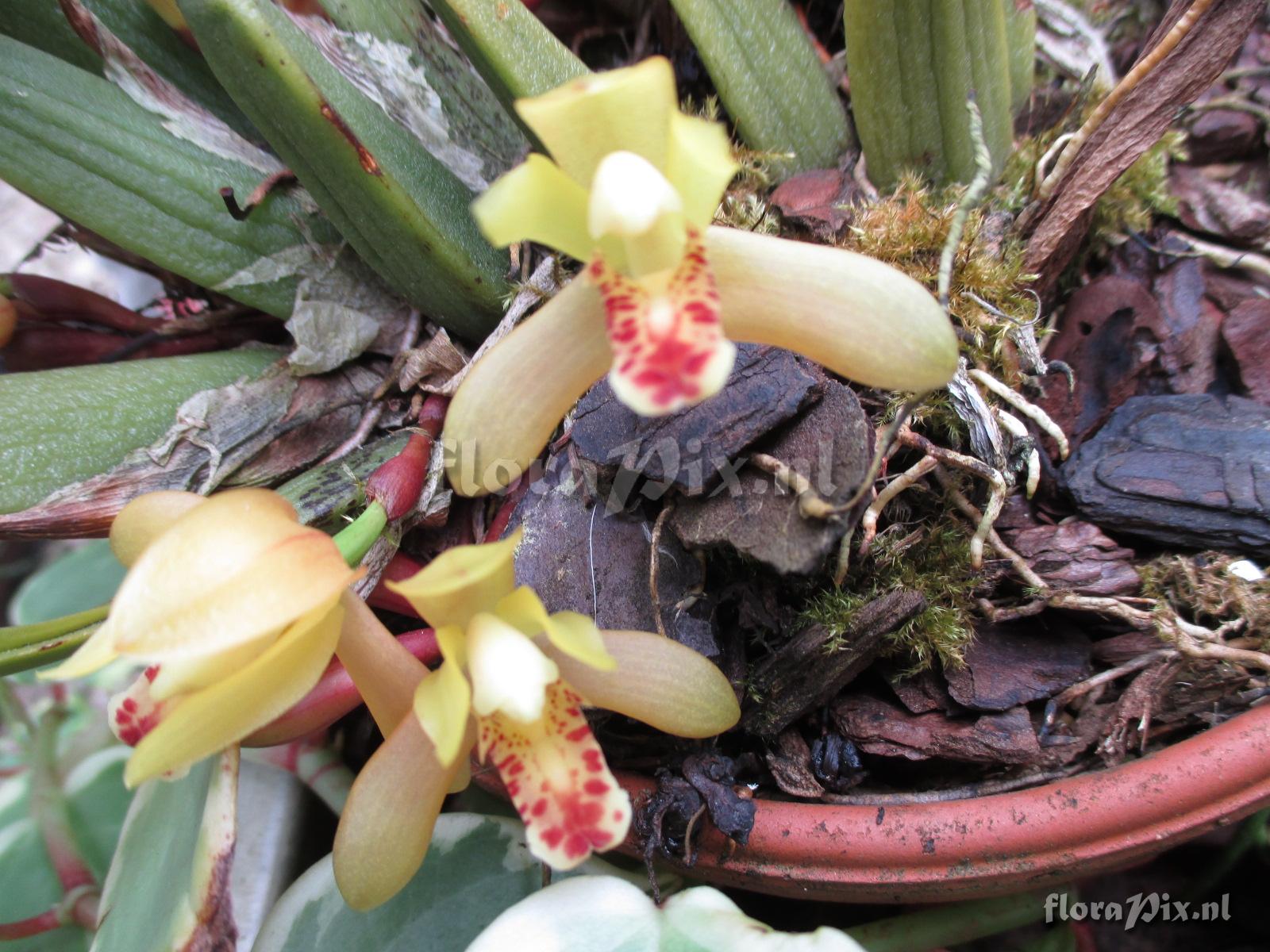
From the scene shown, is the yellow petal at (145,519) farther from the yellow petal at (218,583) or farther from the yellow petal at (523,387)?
the yellow petal at (523,387)

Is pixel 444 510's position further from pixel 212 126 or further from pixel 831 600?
pixel 212 126

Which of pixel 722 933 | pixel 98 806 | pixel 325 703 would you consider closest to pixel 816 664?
pixel 722 933

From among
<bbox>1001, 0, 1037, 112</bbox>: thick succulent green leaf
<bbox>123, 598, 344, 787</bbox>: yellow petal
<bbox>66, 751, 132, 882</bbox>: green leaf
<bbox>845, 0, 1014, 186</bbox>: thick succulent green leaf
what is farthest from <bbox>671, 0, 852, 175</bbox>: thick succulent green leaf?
<bbox>66, 751, 132, 882</bbox>: green leaf

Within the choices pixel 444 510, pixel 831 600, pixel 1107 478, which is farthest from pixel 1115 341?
pixel 444 510

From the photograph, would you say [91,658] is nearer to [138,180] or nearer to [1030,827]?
[138,180]

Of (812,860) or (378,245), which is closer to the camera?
(812,860)

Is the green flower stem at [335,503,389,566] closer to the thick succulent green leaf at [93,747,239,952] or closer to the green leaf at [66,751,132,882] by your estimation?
the thick succulent green leaf at [93,747,239,952]

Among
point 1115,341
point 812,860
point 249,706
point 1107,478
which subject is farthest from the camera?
point 1115,341
